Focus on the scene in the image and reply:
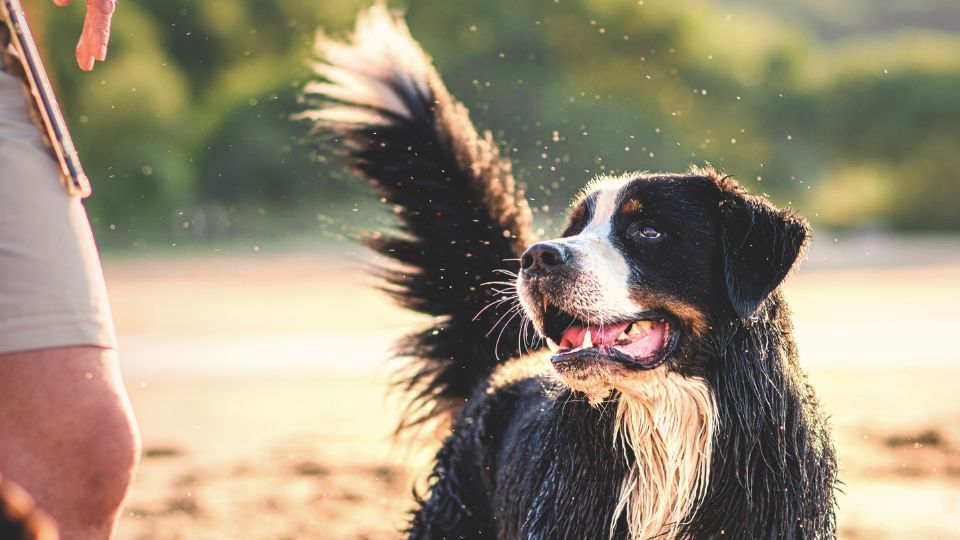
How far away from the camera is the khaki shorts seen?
2330mm

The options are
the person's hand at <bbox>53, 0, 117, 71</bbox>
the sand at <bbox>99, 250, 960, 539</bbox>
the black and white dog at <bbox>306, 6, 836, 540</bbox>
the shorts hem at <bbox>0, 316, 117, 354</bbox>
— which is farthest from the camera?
the sand at <bbox>99, 250, 960, 539</bbox>

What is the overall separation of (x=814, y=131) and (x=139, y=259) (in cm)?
1716

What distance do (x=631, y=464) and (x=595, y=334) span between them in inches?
15.1

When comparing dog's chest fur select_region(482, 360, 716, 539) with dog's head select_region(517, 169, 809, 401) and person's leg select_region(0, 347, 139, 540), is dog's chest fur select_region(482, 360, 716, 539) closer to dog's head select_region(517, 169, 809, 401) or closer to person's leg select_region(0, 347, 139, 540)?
dog's head select_region(517, 169, 809, 401)

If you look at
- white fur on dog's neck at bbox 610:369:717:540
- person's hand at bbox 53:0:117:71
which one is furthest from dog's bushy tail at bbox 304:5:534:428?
person's hand at bbox 53:0:117:71

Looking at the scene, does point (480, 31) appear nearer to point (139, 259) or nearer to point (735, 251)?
point (139, 259)

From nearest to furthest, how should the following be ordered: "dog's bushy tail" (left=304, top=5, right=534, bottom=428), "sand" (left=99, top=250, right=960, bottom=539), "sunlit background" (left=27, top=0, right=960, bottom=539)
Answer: "dog's bushy tail" (left=304, top=5, right=534, bottom=428) < "sand" (left=99, top=250, right=960, bottom=539) < "sunlit background" (left=27, top=0, right=960, bottom=539)

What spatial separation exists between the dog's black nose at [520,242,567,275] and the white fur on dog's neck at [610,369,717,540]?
1.28 feet

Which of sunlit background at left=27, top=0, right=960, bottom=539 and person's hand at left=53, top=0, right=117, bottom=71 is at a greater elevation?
sunlit background at left=27, top=0, right=960, bottom=539

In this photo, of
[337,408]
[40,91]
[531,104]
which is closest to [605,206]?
[40,91]

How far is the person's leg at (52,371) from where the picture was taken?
2.33 metres

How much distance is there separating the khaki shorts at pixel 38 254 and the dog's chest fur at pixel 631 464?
1481mm

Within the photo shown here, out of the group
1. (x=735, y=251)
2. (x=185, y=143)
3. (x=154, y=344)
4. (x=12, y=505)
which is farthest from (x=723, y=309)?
(x=185, y=143)

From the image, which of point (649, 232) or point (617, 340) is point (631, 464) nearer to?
point (617, 340)
